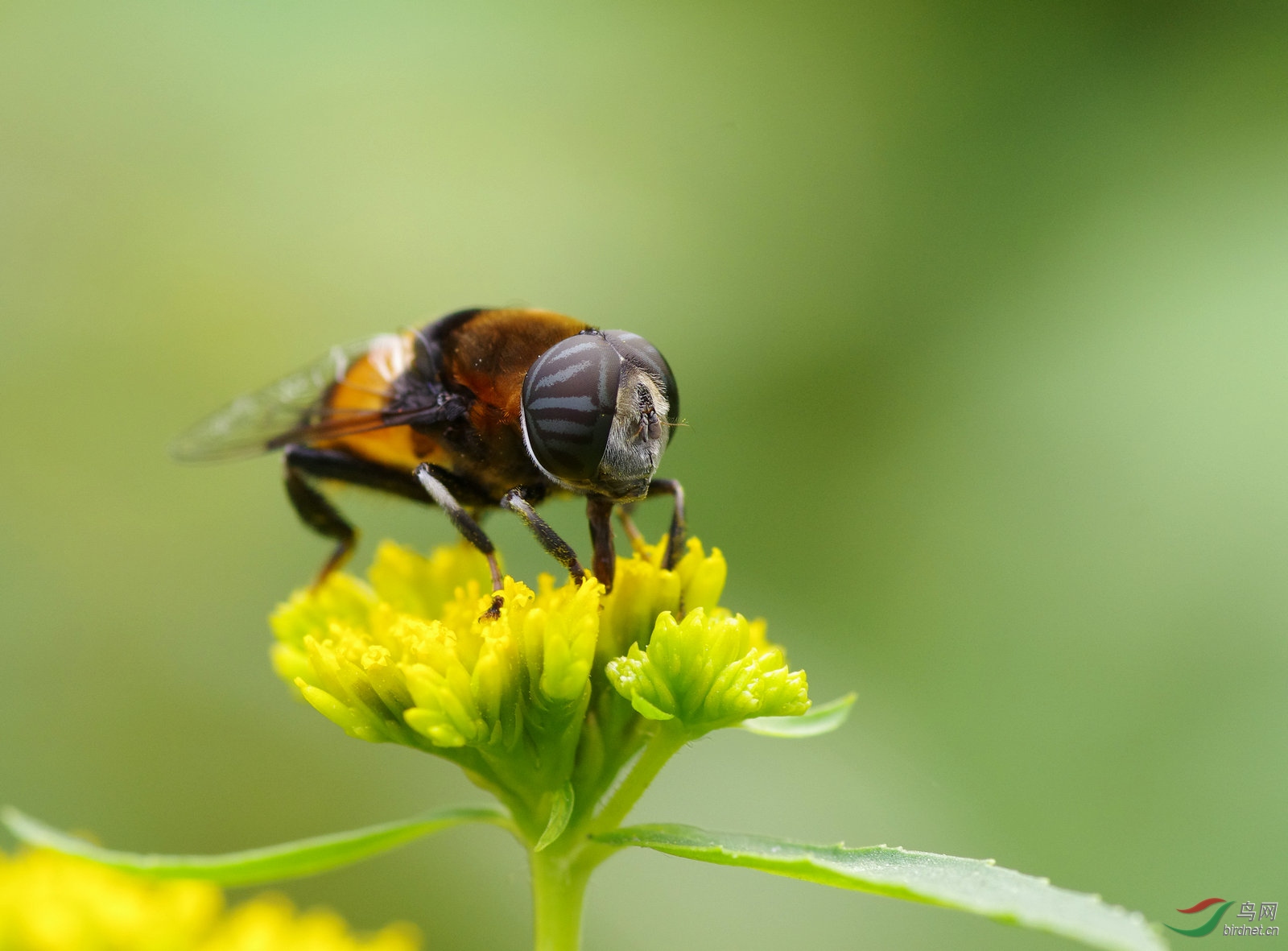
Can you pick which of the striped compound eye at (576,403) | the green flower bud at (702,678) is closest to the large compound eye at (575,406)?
the striped compound eye at (576,403)

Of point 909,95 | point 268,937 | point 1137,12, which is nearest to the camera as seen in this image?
point 268,937

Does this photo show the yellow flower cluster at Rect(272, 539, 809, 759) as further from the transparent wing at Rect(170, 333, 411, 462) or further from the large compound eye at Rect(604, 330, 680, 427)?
the transparent wing at Rect(170, 333, 411, 462)

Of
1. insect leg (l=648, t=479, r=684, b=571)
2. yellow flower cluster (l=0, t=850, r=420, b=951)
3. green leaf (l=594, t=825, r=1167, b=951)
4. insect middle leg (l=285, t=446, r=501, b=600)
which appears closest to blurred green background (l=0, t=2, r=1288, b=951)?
insect middle leg (l=285, t=446, r=501, b=600)

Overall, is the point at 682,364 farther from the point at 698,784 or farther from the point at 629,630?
the point at 629,630

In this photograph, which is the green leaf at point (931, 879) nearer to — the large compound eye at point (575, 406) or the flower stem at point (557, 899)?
the flower stem at point (557, 899)

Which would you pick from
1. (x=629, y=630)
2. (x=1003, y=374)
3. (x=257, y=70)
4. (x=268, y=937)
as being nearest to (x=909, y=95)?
(x=1003, y=374)

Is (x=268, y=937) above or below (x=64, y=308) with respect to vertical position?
above

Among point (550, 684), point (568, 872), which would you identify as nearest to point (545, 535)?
point (550, 684)
